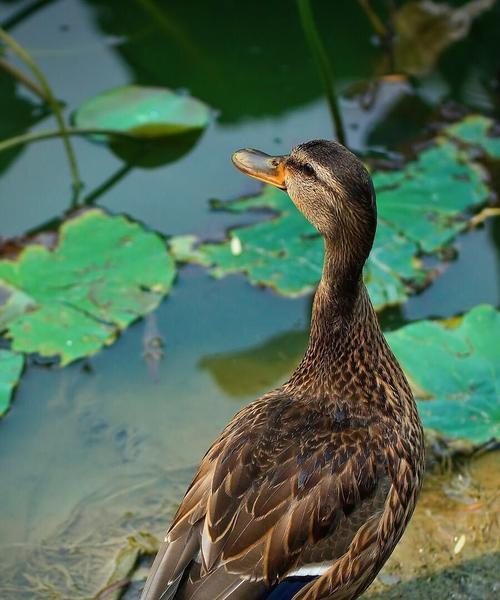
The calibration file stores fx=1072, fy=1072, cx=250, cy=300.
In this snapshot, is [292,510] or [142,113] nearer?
[292,510]

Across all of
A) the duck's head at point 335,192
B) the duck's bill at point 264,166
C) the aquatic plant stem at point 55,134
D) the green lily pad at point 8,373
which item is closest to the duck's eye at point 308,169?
the duck's head at point 335,192

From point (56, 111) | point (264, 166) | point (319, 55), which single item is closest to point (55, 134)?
point (56, 111)

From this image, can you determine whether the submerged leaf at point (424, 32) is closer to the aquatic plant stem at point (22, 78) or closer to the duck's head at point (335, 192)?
the aquatic plant stem at point (22, 78)

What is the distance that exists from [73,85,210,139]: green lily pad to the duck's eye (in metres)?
2.74

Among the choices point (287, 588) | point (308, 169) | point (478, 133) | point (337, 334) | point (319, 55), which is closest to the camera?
point (287, 588)

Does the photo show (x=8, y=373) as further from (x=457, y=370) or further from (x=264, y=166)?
(x=457, y=370)

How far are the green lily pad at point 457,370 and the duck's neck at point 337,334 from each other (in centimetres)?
75

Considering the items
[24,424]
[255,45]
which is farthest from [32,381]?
[255,45]

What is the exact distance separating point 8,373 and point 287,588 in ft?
6.34

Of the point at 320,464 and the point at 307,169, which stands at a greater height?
the point at 307,169

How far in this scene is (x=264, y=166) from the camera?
398cm

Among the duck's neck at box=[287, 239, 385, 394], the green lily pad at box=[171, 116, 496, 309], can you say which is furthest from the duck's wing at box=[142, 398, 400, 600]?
the green lily pad at box=[171, 116, 496, 309]

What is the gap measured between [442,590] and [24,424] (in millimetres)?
2073

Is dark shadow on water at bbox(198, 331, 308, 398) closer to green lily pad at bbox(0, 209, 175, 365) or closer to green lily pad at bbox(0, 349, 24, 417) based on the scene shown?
green lily pad at bbox(0, 209, 175, 365)
